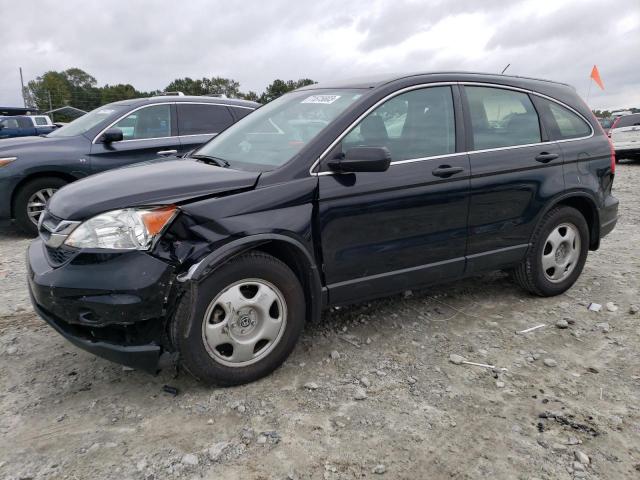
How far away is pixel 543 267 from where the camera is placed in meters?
4.20

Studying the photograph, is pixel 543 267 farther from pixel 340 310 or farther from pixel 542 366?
pixel 340 310

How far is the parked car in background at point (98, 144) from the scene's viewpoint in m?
6.26

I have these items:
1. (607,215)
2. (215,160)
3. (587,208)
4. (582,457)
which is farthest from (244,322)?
(607,215)

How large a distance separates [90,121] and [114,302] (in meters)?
5.09

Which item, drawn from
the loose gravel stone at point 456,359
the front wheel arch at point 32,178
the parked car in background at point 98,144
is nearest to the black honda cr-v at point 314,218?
the loose gravel stone at point 456,359

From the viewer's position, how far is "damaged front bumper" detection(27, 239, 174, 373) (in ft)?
8.42

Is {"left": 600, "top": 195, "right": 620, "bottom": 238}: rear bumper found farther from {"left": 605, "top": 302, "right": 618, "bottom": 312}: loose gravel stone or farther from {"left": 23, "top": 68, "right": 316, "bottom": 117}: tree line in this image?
{"left": 23, "top": 68, "right": 316, "bottom": 117}: tree line

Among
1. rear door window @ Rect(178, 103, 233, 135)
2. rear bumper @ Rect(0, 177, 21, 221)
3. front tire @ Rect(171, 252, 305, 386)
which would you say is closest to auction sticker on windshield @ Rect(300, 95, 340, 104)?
front tire @ Rect(171, 252, 305, 386)

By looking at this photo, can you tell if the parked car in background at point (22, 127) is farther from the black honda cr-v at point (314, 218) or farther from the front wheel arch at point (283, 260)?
the front wheel arch at point (283, 260)

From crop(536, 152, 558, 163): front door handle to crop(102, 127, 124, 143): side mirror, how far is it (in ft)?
15.9

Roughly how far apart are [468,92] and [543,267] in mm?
1533

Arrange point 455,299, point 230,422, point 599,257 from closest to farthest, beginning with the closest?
point 230,422 → point 455,299 → point 599,257

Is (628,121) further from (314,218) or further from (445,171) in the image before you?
(314,218)

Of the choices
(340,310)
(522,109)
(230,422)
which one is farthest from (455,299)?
(230,422)
